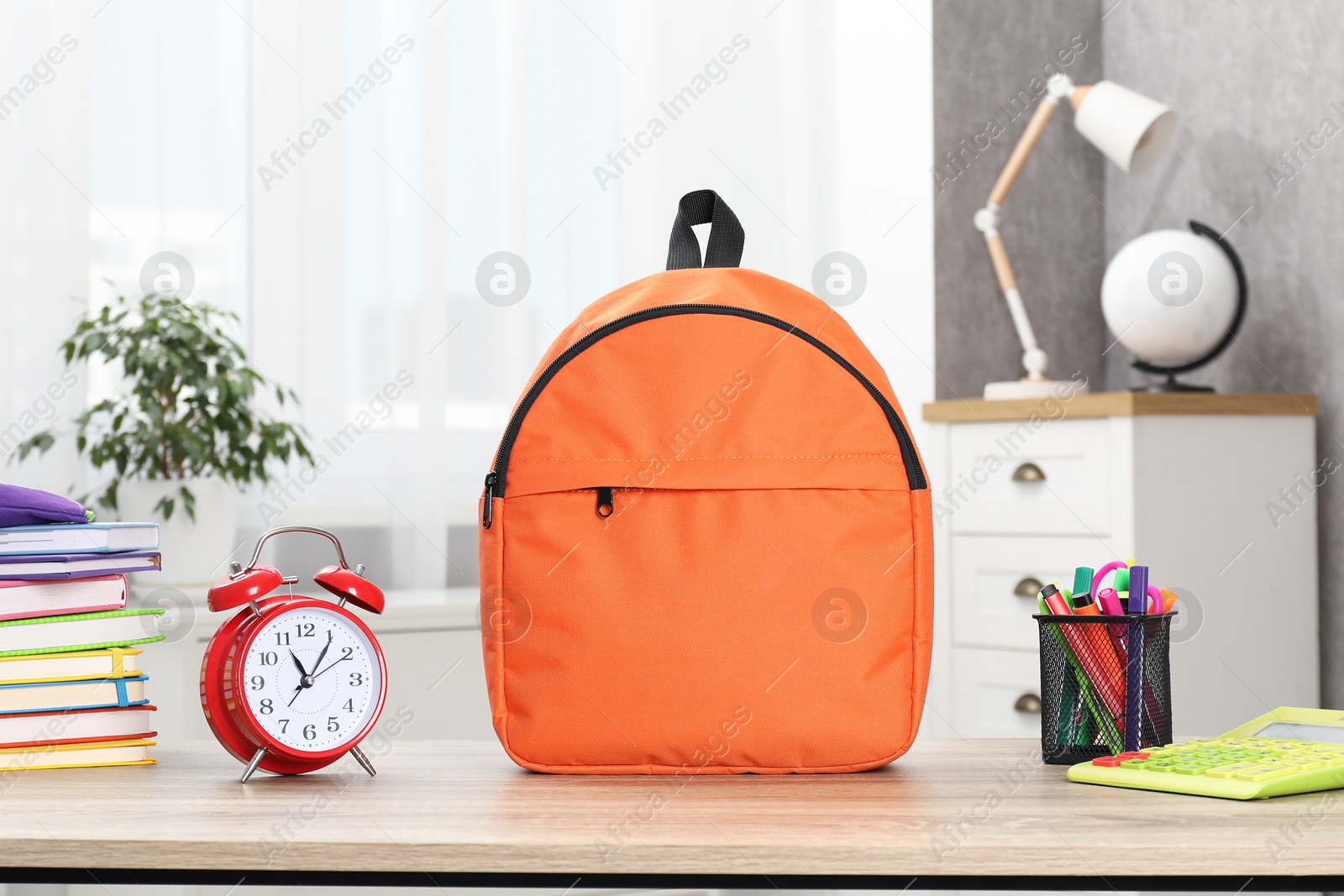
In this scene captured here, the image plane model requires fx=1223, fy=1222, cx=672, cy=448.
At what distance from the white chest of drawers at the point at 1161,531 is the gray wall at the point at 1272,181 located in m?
0.06

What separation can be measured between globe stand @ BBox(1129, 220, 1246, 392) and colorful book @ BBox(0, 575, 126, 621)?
1.53 metres

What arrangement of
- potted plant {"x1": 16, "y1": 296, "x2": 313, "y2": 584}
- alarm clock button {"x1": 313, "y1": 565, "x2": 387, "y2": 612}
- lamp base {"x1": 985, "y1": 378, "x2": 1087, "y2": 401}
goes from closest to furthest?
alarm clock button {"x1": 313, "y1": 565, "x2": 387, "y2": 612} → potted plant {"x1": 16, "y1": 296, "x2": 313, "y2": 584} → lamp base {"x1": 985, "y1": 378, "x2": 1087, "y2": 401}

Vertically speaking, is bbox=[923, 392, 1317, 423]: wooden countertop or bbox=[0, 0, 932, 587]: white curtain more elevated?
bbox=[0, 0, 932, 587]: white curtain

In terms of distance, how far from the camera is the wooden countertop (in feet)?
5.79

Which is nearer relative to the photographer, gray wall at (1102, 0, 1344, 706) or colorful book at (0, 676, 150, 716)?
colorful book at (0, 676, 150, 716)

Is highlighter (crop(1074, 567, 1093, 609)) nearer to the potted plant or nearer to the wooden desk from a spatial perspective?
the wooden desk

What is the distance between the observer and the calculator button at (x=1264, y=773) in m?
0.64

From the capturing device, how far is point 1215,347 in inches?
76.3

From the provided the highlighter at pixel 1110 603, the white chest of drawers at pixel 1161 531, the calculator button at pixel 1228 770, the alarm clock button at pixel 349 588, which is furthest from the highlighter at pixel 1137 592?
the white chest of drawers at pixel 1161 531

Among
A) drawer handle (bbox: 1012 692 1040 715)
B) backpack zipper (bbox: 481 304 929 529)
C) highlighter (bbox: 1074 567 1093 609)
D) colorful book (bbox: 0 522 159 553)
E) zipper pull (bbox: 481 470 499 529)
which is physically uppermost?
backpack zipper (bbox: 481 304 929 529)

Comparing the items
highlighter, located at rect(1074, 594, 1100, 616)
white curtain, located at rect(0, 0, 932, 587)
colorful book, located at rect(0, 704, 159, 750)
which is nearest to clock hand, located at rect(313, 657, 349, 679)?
colorful book, located at rect(0, 704, 159, 750)

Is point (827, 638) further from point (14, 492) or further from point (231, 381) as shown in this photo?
point (231, 381)

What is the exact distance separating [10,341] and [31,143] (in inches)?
11.9

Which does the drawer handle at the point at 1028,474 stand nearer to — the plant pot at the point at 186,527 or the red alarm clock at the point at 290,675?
the plant pot at the point at 186,527
